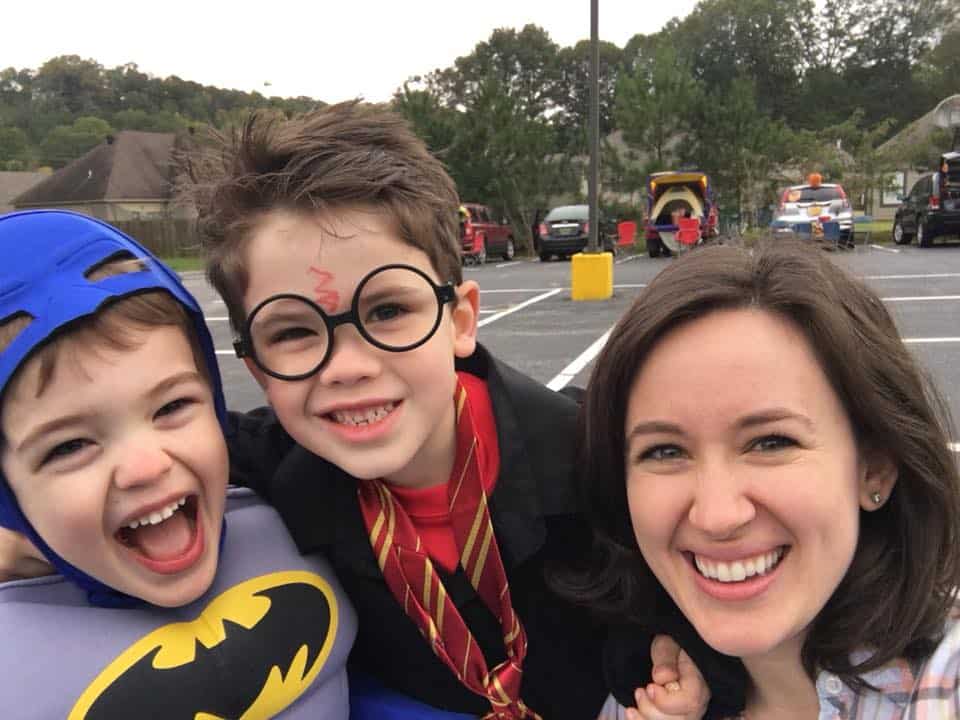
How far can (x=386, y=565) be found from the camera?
1.58 metres

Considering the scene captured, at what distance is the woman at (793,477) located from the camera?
126cm

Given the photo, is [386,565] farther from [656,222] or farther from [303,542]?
[656,222]

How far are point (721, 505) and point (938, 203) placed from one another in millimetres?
17442

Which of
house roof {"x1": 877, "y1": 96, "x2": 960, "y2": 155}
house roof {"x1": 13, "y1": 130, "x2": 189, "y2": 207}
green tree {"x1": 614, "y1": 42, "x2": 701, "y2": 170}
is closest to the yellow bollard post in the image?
green tree {"x1": 614, "y1": 42, "x2": 701, "y2": 170}

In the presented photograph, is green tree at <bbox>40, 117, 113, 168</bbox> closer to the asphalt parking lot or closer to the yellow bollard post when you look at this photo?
the asphalt parking lot

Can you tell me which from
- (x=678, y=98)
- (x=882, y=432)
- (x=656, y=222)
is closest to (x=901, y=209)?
(x=656, y=222)

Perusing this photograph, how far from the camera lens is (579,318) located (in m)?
9.25

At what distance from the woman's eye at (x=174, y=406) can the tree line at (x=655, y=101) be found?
2.26 ft

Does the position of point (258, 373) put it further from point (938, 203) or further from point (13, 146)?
point (13, 146)

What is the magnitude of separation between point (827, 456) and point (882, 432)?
0.15m

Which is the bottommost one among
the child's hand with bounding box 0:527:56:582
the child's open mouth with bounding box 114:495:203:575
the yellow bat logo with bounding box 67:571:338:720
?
the yellow bat logo with bounding box 67:571:338:720

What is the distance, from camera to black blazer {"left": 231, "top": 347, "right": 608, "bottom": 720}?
161cm

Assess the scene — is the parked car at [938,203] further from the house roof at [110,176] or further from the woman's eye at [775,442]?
the house roof at [110,176]

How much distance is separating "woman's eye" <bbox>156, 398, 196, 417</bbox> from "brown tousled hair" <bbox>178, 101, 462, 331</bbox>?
21 centimetres
